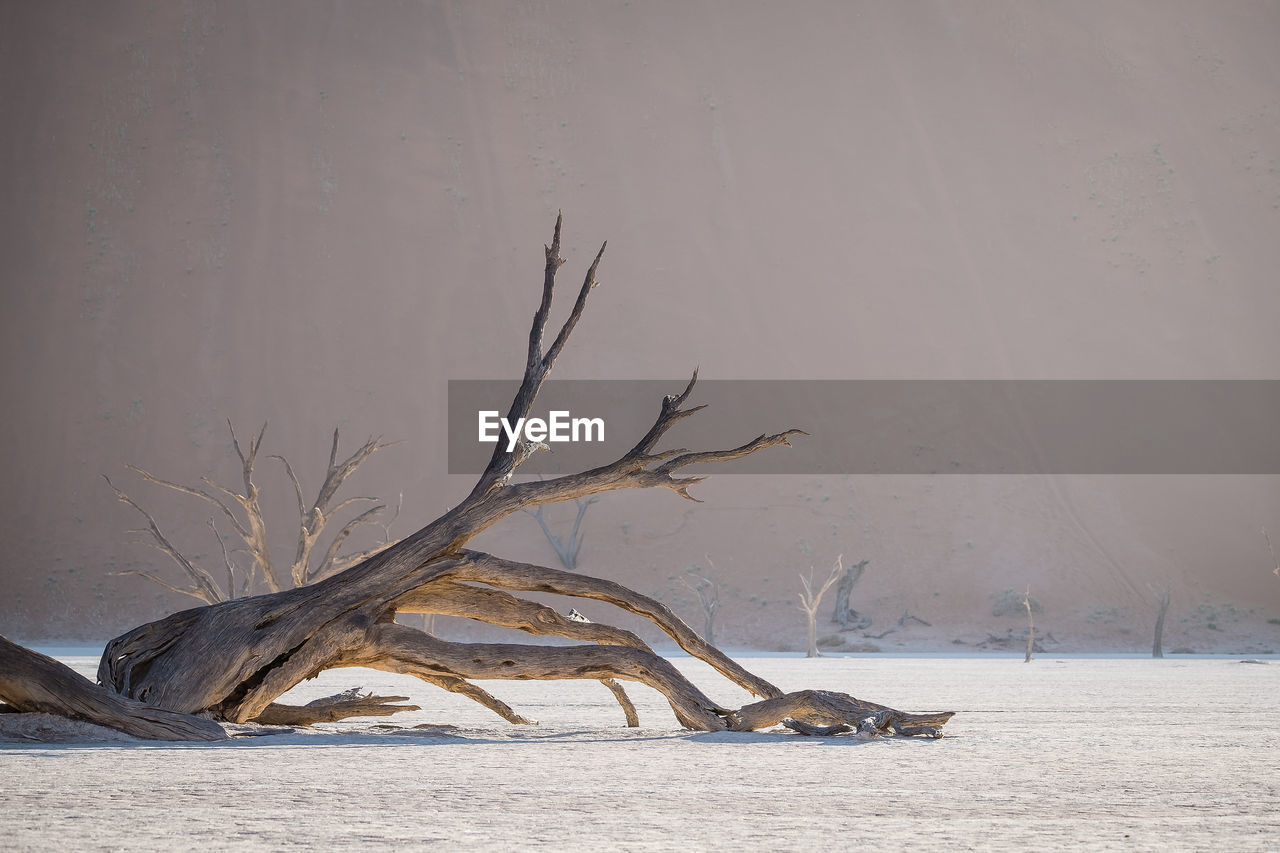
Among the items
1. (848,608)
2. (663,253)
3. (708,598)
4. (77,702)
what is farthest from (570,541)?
(77,702)

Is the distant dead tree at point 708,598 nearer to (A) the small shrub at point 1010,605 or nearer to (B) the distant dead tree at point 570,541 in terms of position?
(B) the distant dead tree at point 570,541

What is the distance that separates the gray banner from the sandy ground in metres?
43.7

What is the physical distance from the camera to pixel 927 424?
2249 inches

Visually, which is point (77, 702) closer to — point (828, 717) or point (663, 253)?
point (828, 717)

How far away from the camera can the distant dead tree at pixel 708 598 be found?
41562 millimetres

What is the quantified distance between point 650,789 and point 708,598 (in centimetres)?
3756

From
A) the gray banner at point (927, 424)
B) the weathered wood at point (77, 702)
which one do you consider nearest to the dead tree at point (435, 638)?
the weathered wood at point (77, 702)

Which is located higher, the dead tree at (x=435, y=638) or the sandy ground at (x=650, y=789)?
the dead tree at (x=435, y=638)

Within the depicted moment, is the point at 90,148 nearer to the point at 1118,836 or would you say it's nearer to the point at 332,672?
the point at 332,672

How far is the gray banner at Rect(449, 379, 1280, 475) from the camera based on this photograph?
185 feet

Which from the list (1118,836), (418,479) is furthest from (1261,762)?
(418,479)

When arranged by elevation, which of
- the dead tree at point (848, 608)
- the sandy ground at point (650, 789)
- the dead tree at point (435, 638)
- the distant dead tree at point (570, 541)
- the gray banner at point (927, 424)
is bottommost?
the sandy ground at point (650, 789)

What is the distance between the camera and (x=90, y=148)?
6650 centimetres

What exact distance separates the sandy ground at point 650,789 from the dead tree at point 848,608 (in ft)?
113
